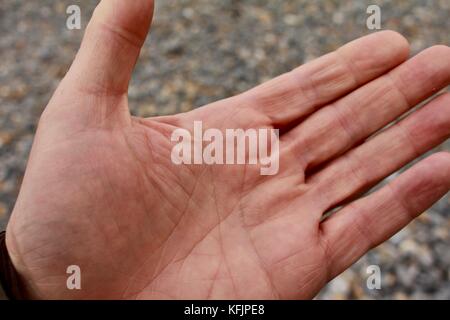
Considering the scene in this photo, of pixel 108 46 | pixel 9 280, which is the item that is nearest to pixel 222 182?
pixel 108 46

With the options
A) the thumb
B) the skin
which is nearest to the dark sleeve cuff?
the skin

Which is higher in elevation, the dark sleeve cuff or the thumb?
the thumb

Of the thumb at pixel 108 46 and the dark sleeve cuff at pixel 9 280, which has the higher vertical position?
the thumb at pixel 108 46

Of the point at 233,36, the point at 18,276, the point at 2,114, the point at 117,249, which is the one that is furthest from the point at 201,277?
the point at 233,36

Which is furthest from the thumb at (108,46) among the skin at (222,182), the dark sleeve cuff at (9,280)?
the dark sleeve cuff at (9,280)

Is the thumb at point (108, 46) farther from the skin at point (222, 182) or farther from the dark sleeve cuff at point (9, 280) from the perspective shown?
the dark sleeve cuff at point (9, 280)

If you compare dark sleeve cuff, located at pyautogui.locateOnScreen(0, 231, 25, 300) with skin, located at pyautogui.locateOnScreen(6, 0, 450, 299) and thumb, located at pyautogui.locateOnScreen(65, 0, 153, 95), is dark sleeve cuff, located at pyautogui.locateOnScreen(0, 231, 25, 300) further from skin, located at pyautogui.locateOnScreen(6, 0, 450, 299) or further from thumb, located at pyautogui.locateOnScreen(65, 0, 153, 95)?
Result: thumb, located at pyautogui.locateOnScreen(65, 0, 153, 95)

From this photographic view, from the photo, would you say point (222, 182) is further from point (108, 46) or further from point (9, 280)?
point (9, 280)

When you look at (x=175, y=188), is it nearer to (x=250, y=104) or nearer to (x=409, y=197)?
(x=250, y=104)
